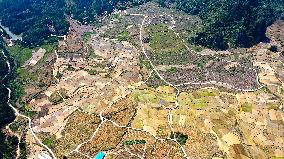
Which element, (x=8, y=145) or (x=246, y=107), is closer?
(x=8, y=145)

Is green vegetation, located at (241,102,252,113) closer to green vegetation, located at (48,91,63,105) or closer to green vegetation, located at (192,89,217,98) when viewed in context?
green vegetation, located at (192,89,217,98)

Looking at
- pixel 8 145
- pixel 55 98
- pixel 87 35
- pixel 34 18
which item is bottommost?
pixel 34 18

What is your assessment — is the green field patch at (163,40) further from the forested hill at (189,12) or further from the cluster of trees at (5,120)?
the cluster of trees at (5,120)

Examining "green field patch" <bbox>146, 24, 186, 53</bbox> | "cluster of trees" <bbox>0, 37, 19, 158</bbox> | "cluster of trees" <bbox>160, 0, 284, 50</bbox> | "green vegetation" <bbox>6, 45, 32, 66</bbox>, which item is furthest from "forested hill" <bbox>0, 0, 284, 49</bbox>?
"cluster of trees" <bbox>0, 37, 19, 158</bbox>

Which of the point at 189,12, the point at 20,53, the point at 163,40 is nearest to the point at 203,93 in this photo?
the point at 163,40

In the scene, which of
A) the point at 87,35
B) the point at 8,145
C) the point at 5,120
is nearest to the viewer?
the point at 8,145

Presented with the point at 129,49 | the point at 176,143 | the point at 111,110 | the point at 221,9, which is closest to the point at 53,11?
the point at 129,49

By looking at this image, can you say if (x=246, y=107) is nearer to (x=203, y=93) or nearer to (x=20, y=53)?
(x=203, y=93)
